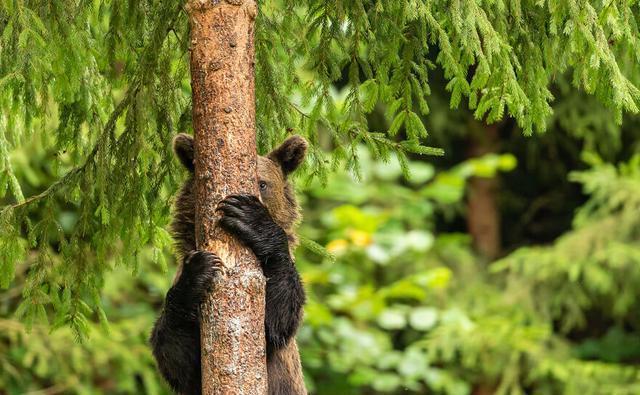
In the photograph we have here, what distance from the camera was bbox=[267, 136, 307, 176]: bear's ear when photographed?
4.38 meters

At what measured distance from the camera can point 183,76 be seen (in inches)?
178

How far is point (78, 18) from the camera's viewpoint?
394 cm

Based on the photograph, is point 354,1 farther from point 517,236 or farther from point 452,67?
point 517,236

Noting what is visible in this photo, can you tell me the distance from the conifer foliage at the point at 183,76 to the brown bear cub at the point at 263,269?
0.20m

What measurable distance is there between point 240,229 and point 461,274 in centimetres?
734

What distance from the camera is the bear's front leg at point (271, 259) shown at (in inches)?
141

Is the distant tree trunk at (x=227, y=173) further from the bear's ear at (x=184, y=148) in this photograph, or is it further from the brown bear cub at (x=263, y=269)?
the bear's ear at (x=184, y=148)

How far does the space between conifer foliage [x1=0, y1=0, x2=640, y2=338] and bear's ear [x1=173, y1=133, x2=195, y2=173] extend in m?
0.13

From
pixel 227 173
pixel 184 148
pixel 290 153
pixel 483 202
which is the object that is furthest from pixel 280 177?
A: pixel 483 202

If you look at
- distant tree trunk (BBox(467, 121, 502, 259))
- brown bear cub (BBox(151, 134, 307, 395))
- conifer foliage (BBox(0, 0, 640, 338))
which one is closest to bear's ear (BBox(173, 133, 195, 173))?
brown bear cub (BBox(151, 134, 307, 395))

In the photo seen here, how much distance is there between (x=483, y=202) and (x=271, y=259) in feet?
25.6

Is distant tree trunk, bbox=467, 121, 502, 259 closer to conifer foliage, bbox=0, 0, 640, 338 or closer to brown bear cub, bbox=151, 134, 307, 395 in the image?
conifer foliage, bbox=0, 0, 640, 338

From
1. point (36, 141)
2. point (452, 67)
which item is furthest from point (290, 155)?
point (36, 141)

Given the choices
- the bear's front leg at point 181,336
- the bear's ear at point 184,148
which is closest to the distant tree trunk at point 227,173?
the bear's front leg at point 181,336
